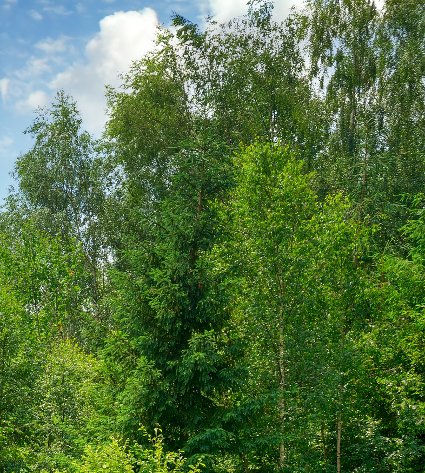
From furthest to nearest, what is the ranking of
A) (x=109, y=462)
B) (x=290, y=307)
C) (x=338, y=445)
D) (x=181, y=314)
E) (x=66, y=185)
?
(x=66, y=185), (x=338, y=445), (x=290, y=307), (x=181, y=314), (x=109, y=462)

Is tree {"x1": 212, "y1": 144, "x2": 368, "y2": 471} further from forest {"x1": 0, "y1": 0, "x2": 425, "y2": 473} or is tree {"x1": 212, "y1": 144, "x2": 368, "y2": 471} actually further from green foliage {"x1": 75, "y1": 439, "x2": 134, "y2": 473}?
green foliage {"x1": 75, "y1": 439, "x2": 134, "y2": 473}

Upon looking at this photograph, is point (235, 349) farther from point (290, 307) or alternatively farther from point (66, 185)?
point (66, 185)

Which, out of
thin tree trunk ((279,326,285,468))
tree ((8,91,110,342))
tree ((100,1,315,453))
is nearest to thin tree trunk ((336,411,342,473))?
thin tree trunk ((279,326,285,468))

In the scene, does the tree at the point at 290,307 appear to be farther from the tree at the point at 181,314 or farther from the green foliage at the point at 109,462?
the green foliage at the point at 109,462

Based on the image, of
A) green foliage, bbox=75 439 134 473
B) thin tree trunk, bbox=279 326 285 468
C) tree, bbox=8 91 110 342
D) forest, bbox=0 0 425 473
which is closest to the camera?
green foliage, bbox=75 439 134 473

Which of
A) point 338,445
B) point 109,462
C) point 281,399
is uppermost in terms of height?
point 281,399

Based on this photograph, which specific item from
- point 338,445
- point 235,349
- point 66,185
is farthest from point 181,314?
point 66,185

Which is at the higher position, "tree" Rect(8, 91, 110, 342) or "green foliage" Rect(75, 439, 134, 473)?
"tree" Rect(8, 91, 110, 342)

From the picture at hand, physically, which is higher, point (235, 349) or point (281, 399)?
point (235, 349)

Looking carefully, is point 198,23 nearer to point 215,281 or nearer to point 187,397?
point 215,281

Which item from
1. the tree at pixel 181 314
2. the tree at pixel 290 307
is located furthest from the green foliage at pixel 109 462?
the tree at pixel 290 307

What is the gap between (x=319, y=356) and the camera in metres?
12.9

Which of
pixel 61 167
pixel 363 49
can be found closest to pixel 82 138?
pixel 61 167

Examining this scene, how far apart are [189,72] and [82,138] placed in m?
9.80
